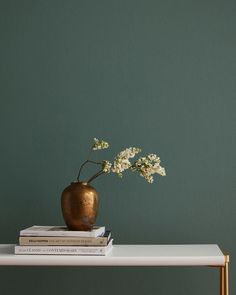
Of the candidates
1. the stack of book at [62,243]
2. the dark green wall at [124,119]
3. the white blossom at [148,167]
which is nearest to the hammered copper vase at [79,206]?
the stack of book at [62,243]

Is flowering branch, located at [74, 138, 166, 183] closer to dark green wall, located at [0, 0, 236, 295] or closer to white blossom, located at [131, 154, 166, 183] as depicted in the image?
white blossom, located at [131, 154, 166, 183]

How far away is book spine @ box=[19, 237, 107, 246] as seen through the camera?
7.53ft

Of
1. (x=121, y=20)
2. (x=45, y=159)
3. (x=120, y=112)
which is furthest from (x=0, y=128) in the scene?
(x=121, y=20)

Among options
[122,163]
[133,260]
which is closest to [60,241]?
[133,260]

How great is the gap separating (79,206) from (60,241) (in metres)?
0.16

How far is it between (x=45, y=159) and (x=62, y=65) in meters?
0.41

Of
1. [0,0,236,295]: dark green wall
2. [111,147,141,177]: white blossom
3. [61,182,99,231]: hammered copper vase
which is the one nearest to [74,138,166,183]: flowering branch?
[111,147,141,177]: white blossom

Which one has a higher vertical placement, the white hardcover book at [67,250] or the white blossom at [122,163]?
the white blossom at [122,163]

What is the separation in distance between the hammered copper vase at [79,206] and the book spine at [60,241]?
10cm

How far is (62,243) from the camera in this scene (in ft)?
7.56

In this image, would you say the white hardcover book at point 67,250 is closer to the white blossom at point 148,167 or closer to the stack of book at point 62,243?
the stack of book at point 62,243

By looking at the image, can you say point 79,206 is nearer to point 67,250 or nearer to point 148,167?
point 67,250

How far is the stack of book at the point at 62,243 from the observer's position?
2.29 m

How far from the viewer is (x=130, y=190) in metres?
2.74
